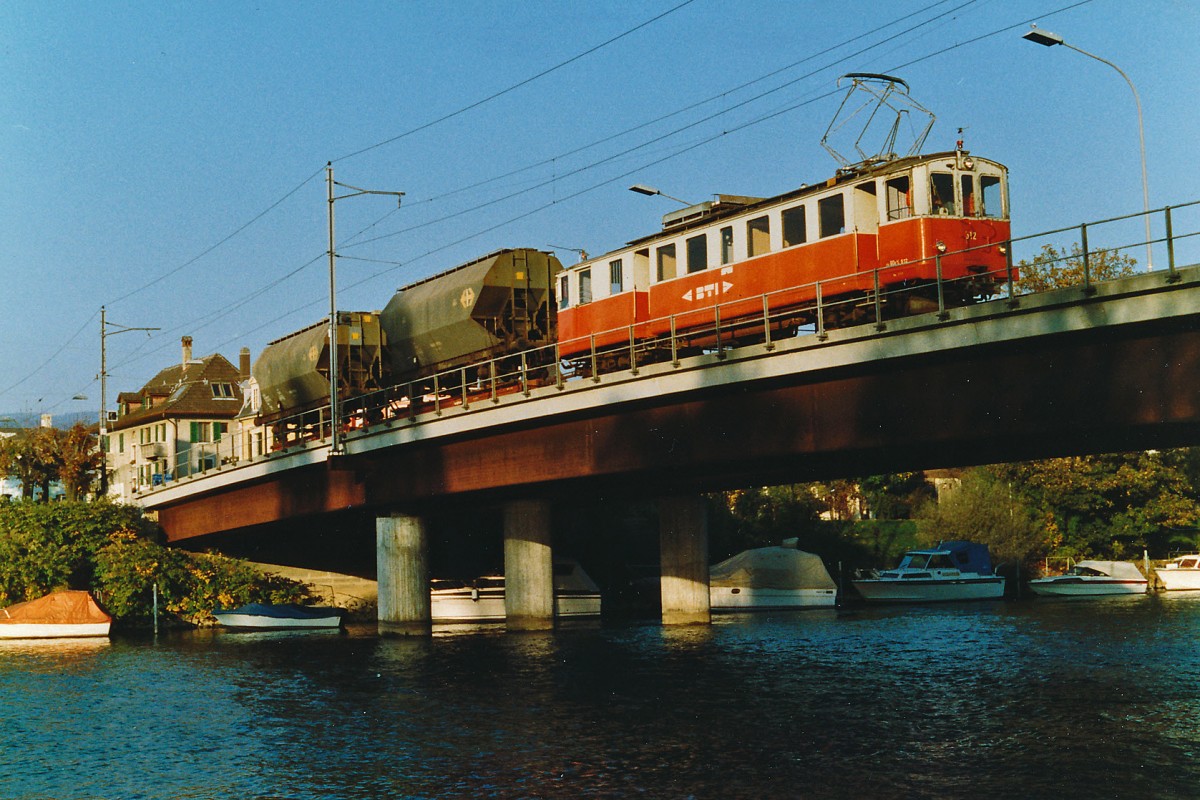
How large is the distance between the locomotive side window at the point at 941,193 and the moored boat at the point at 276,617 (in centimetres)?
3623

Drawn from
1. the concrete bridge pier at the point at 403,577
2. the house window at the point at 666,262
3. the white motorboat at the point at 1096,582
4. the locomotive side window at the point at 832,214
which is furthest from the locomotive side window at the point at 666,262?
the white motorboat at the point at 1096,582

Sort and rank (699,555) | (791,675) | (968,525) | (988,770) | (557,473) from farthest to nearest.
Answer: (968,525), (699,555), (557,473), (791,675), (988,770)

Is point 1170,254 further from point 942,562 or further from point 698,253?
point 942,562

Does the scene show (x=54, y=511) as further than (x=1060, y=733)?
Yes

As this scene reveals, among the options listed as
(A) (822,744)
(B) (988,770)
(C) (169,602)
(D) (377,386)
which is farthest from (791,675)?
(C) (169,602)

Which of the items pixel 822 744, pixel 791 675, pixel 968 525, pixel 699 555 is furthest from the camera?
pixel 968 525

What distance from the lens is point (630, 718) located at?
2973cm

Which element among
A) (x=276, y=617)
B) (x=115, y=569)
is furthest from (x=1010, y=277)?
(x=115, y=569)

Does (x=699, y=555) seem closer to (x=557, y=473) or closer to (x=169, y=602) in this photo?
(x=557, y=473)

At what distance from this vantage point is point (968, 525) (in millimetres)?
78250

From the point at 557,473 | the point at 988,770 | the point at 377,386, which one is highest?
the point at 377,386

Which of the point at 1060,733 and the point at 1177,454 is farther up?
the point at 1177,454

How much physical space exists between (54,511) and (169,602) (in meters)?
7.47

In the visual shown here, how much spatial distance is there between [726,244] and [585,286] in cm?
830
